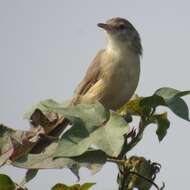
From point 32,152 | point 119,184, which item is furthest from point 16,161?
point 119,184

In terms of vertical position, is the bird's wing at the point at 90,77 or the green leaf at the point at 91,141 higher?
the green leaf at the point at 91,141

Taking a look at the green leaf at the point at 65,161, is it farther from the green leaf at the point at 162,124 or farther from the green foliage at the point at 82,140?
the green leaf at the point at 162,124

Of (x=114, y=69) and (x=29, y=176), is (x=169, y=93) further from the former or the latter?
(x=114, y=69)

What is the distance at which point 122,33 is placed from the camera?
5.74 metres

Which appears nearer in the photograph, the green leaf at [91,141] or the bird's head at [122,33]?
the green leaf at [91,141]

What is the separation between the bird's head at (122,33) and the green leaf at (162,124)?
135 inches

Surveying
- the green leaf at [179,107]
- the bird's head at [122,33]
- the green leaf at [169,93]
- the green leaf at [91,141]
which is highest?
the green leaf at [169,93]

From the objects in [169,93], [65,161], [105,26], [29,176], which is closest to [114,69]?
[105,26]

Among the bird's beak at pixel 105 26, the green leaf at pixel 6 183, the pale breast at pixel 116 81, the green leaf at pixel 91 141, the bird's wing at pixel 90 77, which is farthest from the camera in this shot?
the bird's beak at pixel 105 26

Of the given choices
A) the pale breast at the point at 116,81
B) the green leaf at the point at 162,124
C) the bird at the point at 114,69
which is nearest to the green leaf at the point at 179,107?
the green leaf at the point at 162,124

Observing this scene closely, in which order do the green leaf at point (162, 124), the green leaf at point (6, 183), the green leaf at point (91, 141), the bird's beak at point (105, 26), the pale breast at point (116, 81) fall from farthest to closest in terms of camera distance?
the bird's beak at point (105, 26) → the pale breast at point (116, 81) → the green leaf at point (162, 124) → the green leaf at point (6, 183) → the green leaf at point (91, 141)

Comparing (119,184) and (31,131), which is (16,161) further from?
(119,184)

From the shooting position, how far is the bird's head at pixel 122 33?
564 cm

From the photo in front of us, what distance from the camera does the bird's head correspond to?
5637 mm
